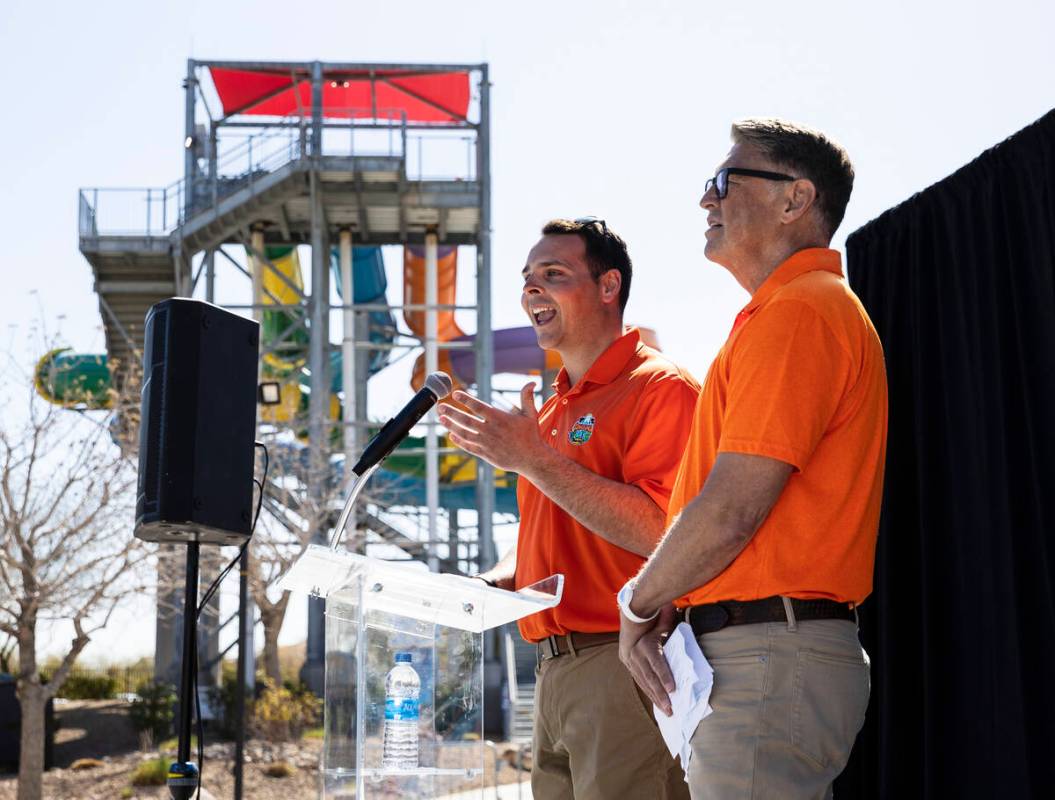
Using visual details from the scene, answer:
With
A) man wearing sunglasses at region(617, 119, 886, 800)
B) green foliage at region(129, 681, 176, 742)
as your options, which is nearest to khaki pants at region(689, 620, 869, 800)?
man wearing sunglasses at region(617, 119, 886, 800)

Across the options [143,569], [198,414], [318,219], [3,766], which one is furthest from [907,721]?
[318,219]

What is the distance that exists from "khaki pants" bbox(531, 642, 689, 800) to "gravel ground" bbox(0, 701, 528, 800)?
924 cm

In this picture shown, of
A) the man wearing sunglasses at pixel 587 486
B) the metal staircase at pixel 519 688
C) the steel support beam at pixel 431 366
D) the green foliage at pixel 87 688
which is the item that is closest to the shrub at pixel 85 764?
the metal staircase at pixel 519 688

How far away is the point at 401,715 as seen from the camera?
293 cm

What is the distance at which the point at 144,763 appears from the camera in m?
15.5

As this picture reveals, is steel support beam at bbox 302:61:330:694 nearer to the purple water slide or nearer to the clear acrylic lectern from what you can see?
the purple water slide

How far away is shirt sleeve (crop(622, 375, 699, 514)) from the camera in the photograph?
3.38 m

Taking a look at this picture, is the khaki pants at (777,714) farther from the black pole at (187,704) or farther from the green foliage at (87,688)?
the green foliage at (87,688)

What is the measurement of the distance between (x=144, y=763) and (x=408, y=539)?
8778 mm

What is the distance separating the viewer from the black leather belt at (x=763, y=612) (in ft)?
8.16

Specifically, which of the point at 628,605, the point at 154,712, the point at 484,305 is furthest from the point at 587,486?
the point at 484,305

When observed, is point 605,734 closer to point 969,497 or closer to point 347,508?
point 347,508

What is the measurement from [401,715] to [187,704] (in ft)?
4.86

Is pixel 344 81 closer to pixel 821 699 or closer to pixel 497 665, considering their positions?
pixel 497 665
